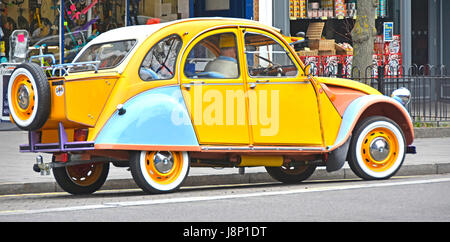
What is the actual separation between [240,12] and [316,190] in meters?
10.6

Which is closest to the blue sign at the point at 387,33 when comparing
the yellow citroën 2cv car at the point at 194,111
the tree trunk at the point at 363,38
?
the tree trunk at the point at 363,38

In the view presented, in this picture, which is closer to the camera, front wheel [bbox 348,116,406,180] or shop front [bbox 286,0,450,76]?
front wheel [bbox 348,116,406,180]

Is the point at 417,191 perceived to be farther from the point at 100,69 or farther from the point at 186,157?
the point at 100,69

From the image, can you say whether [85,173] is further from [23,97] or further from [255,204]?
[255,204]

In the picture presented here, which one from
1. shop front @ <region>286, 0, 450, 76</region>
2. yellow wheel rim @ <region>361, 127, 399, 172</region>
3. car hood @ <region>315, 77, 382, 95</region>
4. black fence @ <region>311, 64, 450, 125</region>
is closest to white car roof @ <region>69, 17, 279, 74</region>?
car hood @ <region>315, 77, 382, 95</region>

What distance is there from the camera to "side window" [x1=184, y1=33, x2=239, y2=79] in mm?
10078

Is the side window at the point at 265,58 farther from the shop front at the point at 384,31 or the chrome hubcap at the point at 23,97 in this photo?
the shop front at the point at 384,31

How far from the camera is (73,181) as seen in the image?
10133 millimetres

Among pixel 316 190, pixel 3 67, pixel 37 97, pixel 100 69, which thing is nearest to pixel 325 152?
pixel 316 190

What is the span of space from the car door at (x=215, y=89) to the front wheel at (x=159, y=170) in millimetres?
334

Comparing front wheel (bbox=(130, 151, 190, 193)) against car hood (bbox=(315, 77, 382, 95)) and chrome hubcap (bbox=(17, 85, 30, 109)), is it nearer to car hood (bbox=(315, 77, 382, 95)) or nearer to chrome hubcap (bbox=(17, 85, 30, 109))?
chrome hubcap (bbox=(17, 85, 30, 109))

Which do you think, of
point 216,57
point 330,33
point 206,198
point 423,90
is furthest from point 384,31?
point 206,198

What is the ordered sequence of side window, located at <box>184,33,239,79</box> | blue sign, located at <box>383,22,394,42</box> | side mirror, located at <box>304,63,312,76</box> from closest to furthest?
side window, located at <box>184,33,239,79</box> < side mirror, located at <box>304,63,312,76</box> < blue sign, located at <box>383,22,394,42</box>

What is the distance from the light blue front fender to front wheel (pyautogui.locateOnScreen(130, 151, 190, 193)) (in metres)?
0.16
